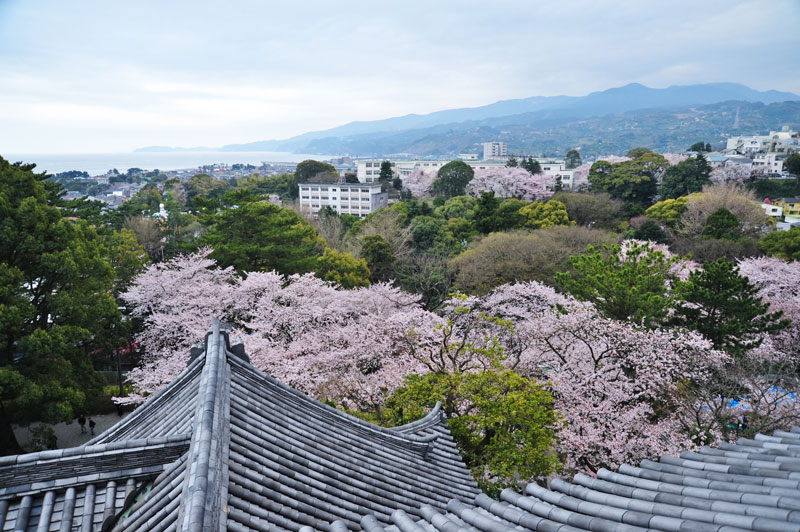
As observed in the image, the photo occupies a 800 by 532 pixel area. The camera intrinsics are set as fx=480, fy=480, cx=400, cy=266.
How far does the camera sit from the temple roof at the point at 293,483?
10.2 ft

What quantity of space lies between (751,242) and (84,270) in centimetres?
3096

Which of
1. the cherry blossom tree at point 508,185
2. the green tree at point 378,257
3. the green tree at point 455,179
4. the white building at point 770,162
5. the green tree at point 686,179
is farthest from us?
the white building at point 770,162

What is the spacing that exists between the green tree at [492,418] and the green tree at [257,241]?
12041 mm

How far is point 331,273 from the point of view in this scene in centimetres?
2292

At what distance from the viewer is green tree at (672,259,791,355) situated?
49.9 feet

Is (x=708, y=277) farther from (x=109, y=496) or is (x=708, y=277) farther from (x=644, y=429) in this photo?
(x=109, y=496)

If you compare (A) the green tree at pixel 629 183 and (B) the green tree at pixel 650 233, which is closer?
(B) the green tree at pixel 650 233

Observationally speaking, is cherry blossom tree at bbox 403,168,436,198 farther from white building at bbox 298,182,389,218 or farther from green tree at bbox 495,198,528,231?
green tree at bbox 495,198,528,231

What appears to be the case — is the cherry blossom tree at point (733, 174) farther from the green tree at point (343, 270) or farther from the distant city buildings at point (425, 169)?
the green tree at point (343, 270)

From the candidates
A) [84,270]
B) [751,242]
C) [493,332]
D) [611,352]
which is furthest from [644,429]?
[751,242]

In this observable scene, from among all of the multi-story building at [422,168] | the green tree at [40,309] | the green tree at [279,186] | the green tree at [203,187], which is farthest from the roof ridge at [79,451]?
the green tree at [203,187]

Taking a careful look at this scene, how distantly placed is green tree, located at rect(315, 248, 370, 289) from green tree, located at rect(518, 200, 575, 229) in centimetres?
1413

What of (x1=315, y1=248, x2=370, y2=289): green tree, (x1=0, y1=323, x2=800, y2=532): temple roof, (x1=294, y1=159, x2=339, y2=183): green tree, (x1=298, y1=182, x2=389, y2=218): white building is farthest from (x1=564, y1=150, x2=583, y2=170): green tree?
(x1=0, y1=323, x2=800, y2=532): temple roof

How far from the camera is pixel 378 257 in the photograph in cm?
2742
